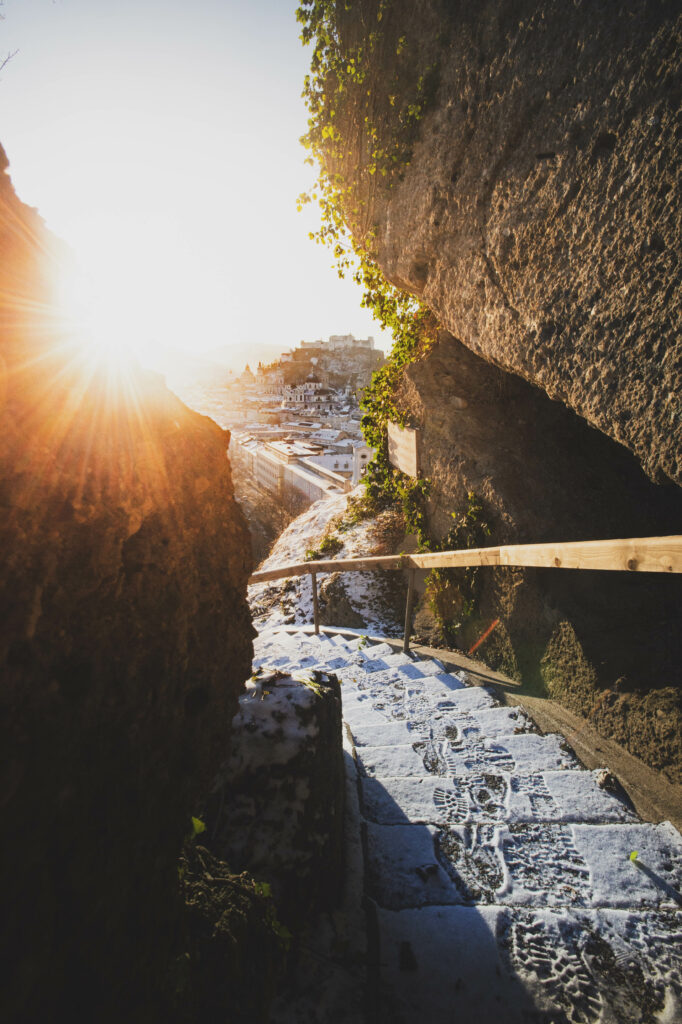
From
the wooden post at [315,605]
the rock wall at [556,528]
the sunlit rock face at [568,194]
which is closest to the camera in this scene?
the sunlit rock face at [568,194]

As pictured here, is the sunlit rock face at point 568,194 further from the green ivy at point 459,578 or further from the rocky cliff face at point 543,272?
the green ivy at point 459,578

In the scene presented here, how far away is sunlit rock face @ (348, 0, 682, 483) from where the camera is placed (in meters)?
2.18

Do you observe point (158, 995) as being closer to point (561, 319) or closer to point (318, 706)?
point (318, 706)

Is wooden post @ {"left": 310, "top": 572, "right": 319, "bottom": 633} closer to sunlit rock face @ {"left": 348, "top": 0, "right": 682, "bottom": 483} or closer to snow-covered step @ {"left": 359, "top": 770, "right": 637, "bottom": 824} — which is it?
snow-covered step @ {"left": 359, "top": 770, "right": 637, "bottom": 824}

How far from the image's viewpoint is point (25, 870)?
800 millimetres

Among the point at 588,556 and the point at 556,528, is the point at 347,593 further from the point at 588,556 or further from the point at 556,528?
the point at 588,556

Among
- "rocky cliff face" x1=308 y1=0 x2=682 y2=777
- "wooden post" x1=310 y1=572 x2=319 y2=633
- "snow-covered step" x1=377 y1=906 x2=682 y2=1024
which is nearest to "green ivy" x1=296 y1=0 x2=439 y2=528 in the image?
"rocky cliff face" x1=308 y1=0 x2=682 y2=777

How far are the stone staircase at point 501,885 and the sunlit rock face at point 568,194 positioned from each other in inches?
71.4

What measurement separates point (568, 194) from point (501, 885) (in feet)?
12.1

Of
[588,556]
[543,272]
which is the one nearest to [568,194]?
[543,272]

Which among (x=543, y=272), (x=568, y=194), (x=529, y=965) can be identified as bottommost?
(x=529, y=965)

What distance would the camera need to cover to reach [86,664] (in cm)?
104

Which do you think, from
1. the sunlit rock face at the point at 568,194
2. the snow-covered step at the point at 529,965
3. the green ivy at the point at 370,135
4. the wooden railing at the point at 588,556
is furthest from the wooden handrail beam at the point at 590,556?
the green ivy at the point at 370,135

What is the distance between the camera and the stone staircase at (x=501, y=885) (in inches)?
60.7
